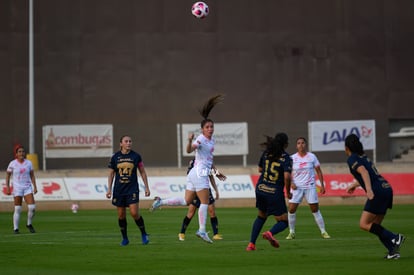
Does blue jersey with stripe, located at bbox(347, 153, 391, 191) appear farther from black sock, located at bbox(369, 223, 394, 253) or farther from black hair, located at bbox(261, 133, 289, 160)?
black hair, located at bbox(261, 133, 289, 160)

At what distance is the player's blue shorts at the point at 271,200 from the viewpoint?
52.3 feet

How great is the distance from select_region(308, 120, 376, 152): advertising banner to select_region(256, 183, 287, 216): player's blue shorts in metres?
22.7

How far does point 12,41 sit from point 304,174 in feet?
90.3

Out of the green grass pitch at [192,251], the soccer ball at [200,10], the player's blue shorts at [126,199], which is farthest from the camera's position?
the soccer ball at [200,10]

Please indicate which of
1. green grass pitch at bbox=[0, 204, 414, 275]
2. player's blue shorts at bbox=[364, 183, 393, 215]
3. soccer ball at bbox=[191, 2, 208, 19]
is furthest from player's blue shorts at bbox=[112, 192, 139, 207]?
soccer ball at bbox=[191, 2, 208, 19]

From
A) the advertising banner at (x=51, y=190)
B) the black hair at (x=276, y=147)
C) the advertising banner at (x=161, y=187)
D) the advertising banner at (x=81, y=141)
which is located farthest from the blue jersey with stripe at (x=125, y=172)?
the advertising banner at (x=81, y=141)

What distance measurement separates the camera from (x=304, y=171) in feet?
69.6

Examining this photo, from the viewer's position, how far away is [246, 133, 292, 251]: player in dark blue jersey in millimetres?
15945

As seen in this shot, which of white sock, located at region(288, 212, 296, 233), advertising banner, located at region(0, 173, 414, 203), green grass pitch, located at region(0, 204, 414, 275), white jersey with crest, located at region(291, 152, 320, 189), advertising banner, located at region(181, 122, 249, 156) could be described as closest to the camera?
green grass pitch, located at region(0, 204, 414, 275)

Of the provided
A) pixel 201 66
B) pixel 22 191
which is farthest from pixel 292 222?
pixel 201 66

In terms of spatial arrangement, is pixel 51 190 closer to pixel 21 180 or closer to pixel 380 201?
pixel 21 180

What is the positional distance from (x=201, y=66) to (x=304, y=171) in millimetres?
25971

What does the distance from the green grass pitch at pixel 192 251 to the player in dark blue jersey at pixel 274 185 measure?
0.54 meters

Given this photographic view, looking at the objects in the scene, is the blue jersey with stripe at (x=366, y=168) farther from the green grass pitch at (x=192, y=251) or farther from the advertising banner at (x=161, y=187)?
the advertising banner at (x=161, y=187)
